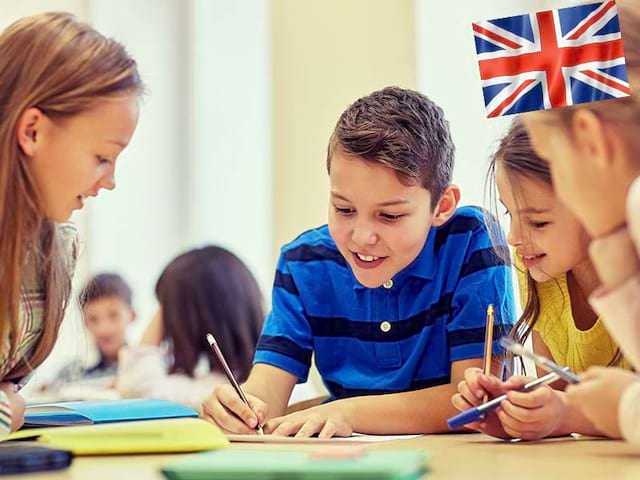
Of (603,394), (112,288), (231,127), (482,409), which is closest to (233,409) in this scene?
(482,409)

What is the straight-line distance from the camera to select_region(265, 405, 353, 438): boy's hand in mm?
1128

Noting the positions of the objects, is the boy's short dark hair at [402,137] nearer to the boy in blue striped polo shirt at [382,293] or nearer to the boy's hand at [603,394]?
the boy in blue striped polo shirt at [382,293]

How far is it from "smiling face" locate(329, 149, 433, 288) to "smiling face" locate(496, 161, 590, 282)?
0.15 m

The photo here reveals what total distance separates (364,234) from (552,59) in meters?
0.33

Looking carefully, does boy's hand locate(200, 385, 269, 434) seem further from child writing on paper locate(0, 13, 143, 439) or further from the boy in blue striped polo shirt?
child writing on paper locate(0, 13, 143, 439)

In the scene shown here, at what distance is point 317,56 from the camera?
1909mm

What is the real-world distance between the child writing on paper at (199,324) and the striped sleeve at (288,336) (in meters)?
0.76

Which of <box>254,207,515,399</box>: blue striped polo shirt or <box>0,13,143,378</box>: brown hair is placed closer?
<box>0,13,143,378</box>: brown hair

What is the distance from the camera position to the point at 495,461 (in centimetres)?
88

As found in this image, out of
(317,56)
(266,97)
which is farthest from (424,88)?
(266,97)

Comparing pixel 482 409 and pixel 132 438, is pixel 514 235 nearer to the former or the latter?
pixel 482 409

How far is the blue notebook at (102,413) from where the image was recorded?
45.5 inches

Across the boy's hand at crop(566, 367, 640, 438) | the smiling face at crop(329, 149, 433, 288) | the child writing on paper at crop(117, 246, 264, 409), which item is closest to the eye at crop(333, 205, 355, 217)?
the smiling face at crop(329, 149, 433, 288)

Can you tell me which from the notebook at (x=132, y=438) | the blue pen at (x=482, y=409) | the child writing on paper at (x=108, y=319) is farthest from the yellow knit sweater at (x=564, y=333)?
the child writing on paper at (x=108, y=319)
